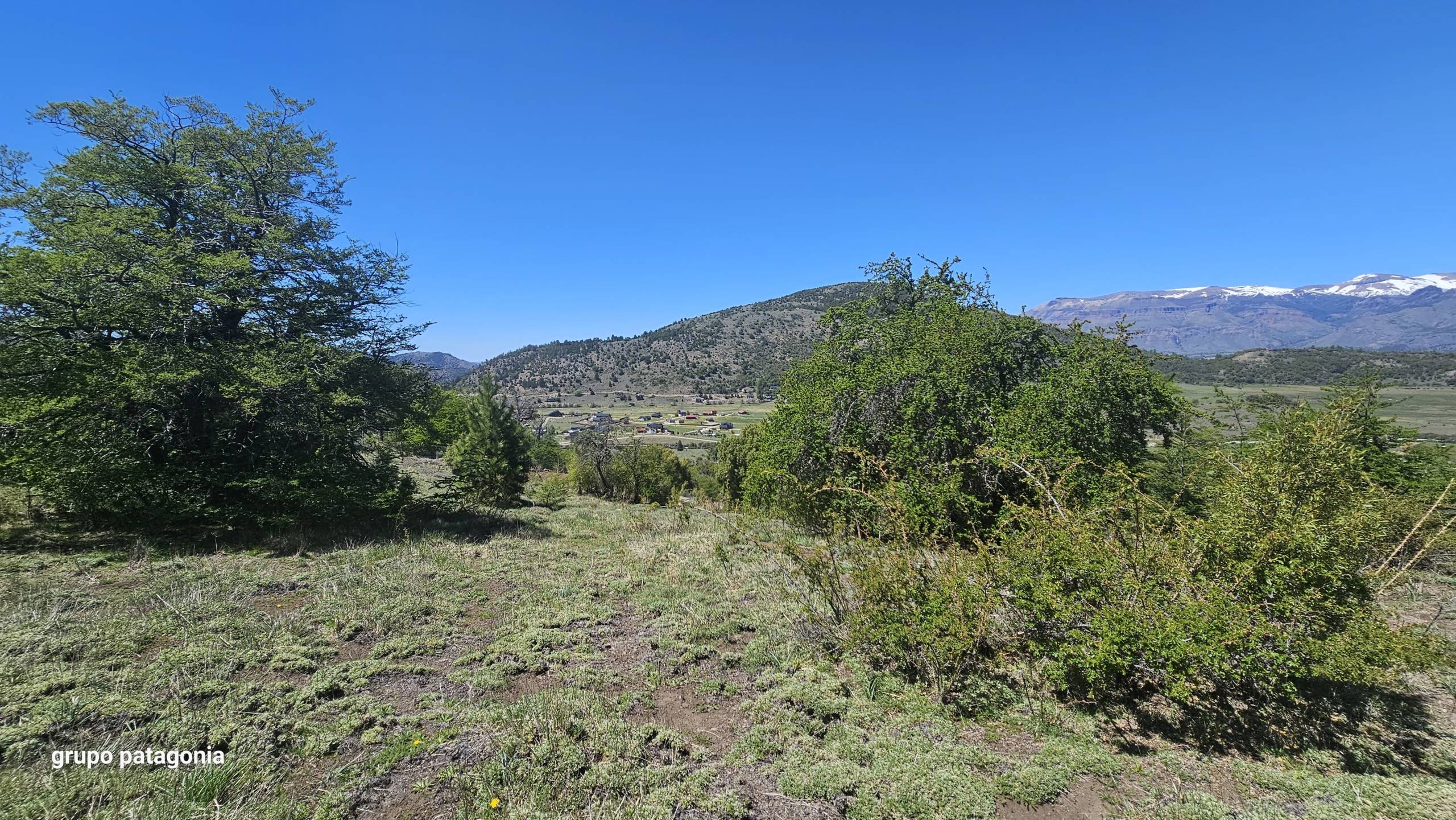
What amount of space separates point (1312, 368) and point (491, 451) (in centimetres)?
11541

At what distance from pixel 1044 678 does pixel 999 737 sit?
1.03m

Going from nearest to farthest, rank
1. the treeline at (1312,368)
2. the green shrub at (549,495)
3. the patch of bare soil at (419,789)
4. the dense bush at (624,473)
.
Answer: the patch of bare soil at (419,789) → the green shrub at (549,495) → the dense bush at (624,473) → the treeline at (1312,368)

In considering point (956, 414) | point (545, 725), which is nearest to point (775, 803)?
point (545, 725)

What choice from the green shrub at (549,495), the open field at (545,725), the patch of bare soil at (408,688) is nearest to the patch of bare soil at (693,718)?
the open field at (545,725)

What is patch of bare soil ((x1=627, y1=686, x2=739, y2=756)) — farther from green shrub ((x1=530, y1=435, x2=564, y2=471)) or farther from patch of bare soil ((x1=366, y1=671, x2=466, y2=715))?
green shrub ((x1=530, y1=435, x2=564, y2=471))

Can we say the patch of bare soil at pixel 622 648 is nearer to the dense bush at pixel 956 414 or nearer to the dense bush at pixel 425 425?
the dense bush at pixel 956 414

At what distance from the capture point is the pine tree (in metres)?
13.9

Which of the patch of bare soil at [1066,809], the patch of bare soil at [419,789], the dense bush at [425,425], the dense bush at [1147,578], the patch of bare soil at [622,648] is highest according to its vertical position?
the dense bush at [425,425]

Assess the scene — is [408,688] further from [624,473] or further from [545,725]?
[624,473]

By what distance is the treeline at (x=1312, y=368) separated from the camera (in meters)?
65.7

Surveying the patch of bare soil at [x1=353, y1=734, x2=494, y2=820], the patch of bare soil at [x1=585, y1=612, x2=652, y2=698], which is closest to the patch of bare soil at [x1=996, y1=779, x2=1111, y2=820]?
the patch of bare soil at [x1=585, y1=612, x2=652, y2=698]

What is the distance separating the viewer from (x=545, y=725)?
412 cm

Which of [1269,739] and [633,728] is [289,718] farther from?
[1269,739]

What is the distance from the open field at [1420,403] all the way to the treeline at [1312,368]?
273 centimetres
